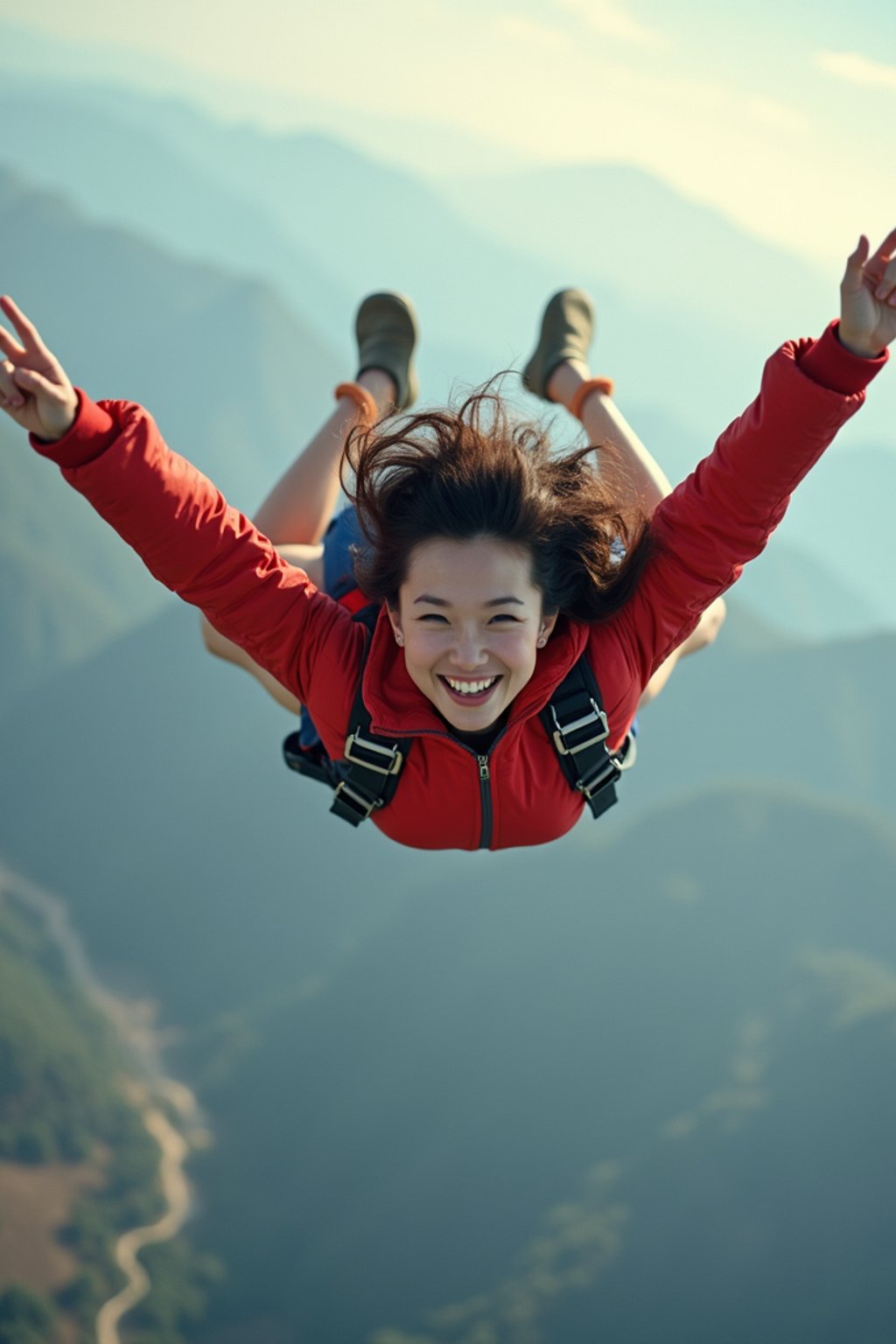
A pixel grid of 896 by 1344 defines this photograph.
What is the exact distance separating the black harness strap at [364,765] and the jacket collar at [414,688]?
5 cm

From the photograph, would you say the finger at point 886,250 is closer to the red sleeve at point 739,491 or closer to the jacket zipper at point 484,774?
the red sleeve at point 739,491

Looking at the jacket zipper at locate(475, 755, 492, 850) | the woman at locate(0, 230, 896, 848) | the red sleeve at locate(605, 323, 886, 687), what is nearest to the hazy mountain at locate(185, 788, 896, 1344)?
the jacket zipper at locate(475, 755, 492, 850)

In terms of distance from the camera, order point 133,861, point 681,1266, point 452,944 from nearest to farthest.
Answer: point 681,1266 < point 452,944 < point 133,861

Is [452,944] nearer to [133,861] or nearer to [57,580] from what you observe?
[133,861]

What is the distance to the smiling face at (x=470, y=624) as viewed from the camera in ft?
13.7

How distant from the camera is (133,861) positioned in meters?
102

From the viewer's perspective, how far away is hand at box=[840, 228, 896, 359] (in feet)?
12.3

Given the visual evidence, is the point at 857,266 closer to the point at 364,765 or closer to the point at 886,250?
the point at 886,250

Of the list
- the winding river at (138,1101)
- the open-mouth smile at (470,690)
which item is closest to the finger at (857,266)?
the open-mouth smile at (470,690)

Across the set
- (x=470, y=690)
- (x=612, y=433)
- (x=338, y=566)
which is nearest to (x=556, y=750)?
(x=470, y=690)

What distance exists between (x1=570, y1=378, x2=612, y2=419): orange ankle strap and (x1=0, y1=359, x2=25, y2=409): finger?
10.4ft

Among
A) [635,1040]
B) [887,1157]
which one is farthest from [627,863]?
[887,1157]

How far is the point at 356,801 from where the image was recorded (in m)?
4.57

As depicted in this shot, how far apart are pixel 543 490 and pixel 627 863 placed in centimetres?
7803
